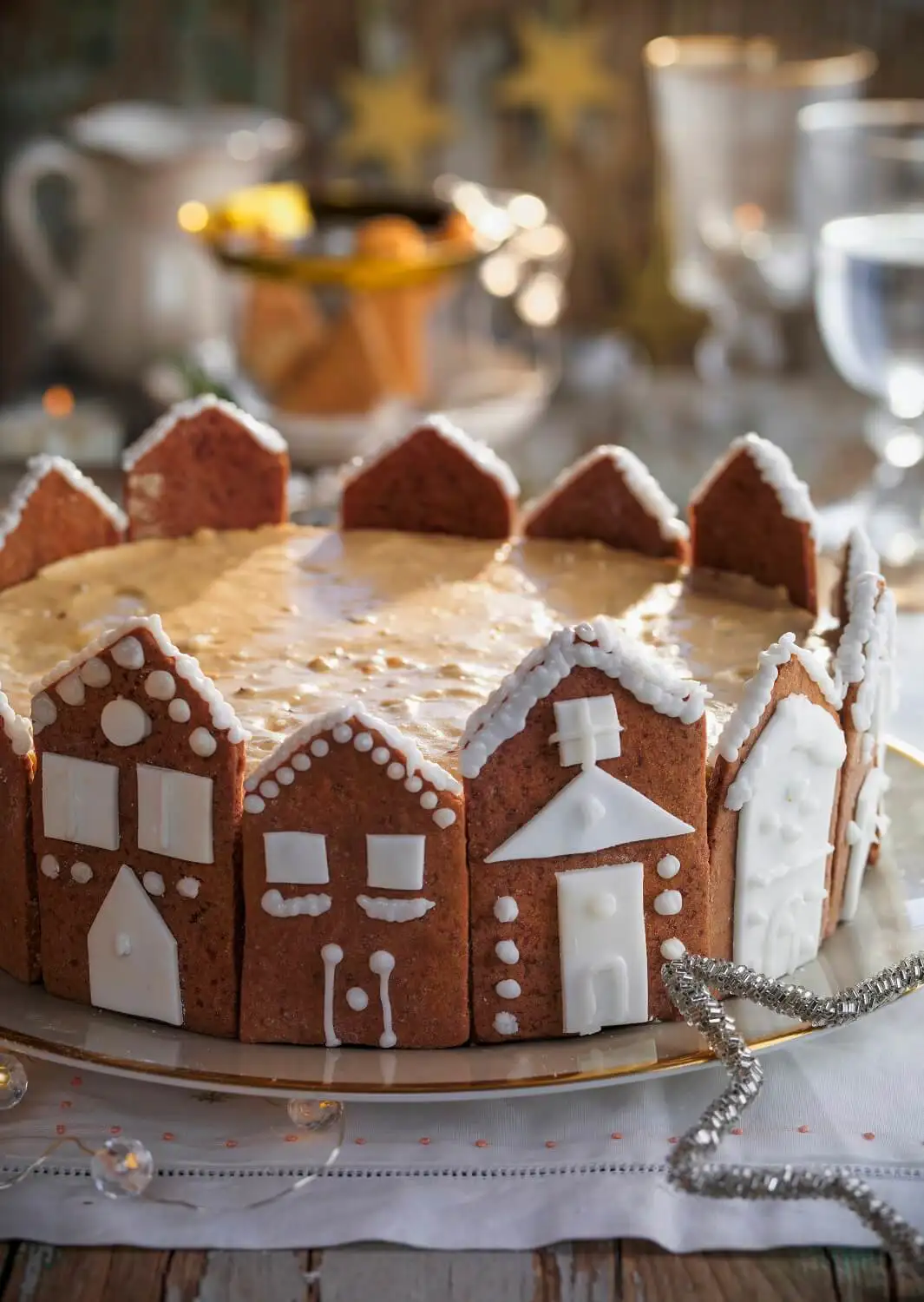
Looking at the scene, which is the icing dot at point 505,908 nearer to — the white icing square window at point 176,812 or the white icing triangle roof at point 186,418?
the white icing square window at point 176,812

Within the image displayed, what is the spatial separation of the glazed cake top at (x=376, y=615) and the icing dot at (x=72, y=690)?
110 mm

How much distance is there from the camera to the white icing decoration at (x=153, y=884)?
1032mm

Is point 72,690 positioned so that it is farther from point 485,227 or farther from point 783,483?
point 485,227

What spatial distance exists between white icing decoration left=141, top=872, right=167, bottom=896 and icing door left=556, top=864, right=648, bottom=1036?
22 cm

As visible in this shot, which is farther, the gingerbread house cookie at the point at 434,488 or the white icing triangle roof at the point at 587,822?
the gingerbread house cookie at the point at 434,488

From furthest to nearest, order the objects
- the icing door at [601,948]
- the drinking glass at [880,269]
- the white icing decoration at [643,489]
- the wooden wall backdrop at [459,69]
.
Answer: the wooden wall backdrop at [459,69] → the drinking glass at [880,269] → the white icing decoration at [643,489] → the icing door at [601,948]

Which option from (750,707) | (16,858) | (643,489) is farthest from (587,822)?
(643,489)

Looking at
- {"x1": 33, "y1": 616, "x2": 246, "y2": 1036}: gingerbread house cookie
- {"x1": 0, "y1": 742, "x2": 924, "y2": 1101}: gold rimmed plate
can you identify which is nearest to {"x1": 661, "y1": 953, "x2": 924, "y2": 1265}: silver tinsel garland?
{"x1": 0, "y1": 742, "x2": 924, "y2": 1101}: gold rimmed plate

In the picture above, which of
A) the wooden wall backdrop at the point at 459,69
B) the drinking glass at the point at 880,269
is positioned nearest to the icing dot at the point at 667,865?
the drinking glass at the point at 880,269

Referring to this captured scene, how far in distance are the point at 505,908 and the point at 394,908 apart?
0.06 meters

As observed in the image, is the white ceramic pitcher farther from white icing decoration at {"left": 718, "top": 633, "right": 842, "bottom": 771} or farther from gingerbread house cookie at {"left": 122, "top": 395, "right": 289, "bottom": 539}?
white icing decoration at {"left": 718, "top": 633, "right": 842, "bottom": 771}

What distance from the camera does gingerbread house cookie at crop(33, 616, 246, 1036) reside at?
1.00m

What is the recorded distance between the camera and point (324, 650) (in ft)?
4.10

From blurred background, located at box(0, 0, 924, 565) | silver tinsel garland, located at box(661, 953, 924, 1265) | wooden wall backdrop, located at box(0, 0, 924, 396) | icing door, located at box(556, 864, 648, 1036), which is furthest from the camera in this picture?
wooden wall backdrop, located at box(0, 0, 924, 396)
